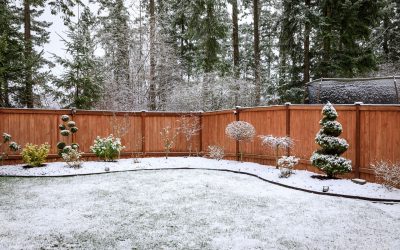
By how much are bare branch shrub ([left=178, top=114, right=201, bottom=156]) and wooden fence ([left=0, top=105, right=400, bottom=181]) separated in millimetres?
223

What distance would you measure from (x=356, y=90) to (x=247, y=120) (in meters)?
3.72

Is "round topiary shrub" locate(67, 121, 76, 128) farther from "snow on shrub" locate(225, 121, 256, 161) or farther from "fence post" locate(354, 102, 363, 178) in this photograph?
"fence post" locate(354, 102, 363, 178)

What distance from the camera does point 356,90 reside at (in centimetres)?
1017

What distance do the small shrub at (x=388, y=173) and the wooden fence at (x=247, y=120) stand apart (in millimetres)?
242

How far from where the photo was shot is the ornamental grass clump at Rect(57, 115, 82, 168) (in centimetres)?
1094

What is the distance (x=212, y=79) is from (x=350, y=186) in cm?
1134

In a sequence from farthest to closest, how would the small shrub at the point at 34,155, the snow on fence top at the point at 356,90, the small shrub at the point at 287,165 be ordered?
the small shrub at the point at 34,155 → the snow on fence top at the point at 356,90 → the small shrub at the point at 287,165

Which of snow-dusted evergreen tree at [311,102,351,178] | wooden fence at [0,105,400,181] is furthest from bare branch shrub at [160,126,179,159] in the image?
snow-dusted evergreen tree at [311,102,351,178]

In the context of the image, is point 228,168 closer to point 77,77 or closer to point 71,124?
point 71,124

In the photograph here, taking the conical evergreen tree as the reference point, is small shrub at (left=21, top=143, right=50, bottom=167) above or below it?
below

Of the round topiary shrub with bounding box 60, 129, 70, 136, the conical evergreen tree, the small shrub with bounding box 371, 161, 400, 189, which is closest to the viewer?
the small shrub with bounding box 371, 161, 400, 189

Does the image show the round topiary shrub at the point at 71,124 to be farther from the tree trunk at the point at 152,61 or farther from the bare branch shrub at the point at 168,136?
the tree trunk at the point at 152,61

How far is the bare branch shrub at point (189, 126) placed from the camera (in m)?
13.7

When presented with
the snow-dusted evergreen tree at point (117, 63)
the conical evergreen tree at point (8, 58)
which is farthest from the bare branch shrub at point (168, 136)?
the conical evergreen tree at point (8, 58)
